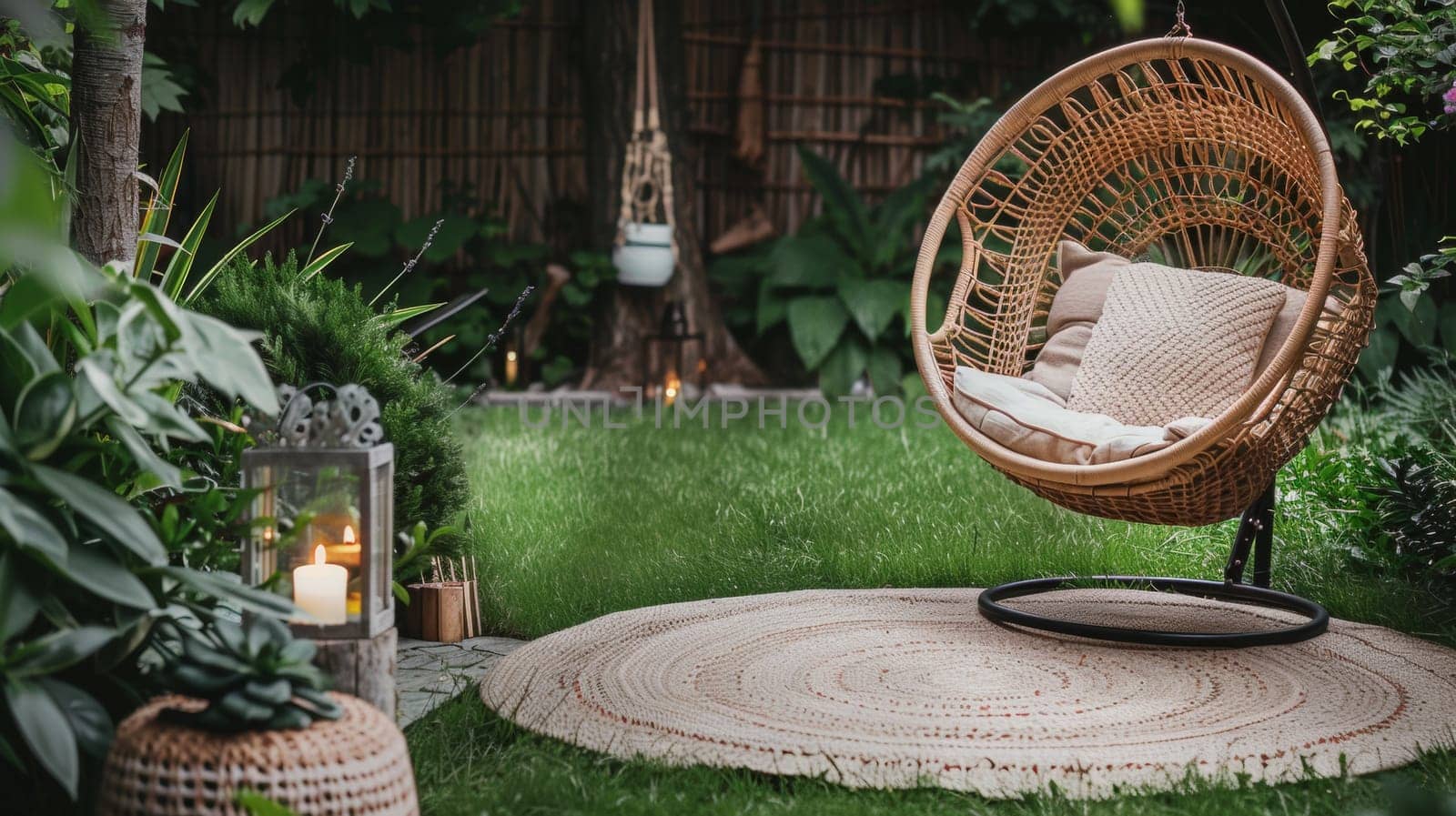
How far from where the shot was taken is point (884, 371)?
18.5ft

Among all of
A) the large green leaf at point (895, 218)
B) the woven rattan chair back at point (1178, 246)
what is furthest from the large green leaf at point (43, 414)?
the large green leaf at point (895, 218)

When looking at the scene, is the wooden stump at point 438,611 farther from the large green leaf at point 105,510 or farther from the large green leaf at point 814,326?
the large green leaf at point 814,326

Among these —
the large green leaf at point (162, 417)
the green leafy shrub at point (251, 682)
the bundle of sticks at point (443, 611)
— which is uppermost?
the large green leaf at point (162, 417)

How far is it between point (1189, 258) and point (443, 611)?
71.4 inches

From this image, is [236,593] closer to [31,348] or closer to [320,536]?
[320,536]

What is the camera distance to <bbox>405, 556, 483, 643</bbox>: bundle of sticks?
2439 mm

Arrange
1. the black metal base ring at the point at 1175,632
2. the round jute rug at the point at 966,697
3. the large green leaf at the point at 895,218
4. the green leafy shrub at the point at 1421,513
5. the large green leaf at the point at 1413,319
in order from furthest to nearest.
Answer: the large green leaf at the point at 895,218 < the large green leaf at the point at 1413,319 < the green leafy shrub at the point at 1421,513 < the black metal base ring at the point at 1175,632 < the round jute rug at the point at 966,697

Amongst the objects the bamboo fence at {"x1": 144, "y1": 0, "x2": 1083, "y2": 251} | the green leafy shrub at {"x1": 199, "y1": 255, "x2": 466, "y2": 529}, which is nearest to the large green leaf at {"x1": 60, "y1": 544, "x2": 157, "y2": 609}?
the green leafy shrub at {"x1": 199, "y1": 255, "x2": 466, "y2": 529}

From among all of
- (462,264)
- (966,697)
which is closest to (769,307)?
(462,264)

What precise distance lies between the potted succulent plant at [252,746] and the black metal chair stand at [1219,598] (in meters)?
1.38

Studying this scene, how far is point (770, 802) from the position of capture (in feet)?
5.30

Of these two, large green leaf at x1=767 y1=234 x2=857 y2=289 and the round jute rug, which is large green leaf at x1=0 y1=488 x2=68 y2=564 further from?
large green leaf at x1=767 y1=234 x2=857 y2=289

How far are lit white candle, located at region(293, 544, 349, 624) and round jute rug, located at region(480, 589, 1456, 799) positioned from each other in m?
0.45

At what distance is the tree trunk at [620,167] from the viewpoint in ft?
18.3
